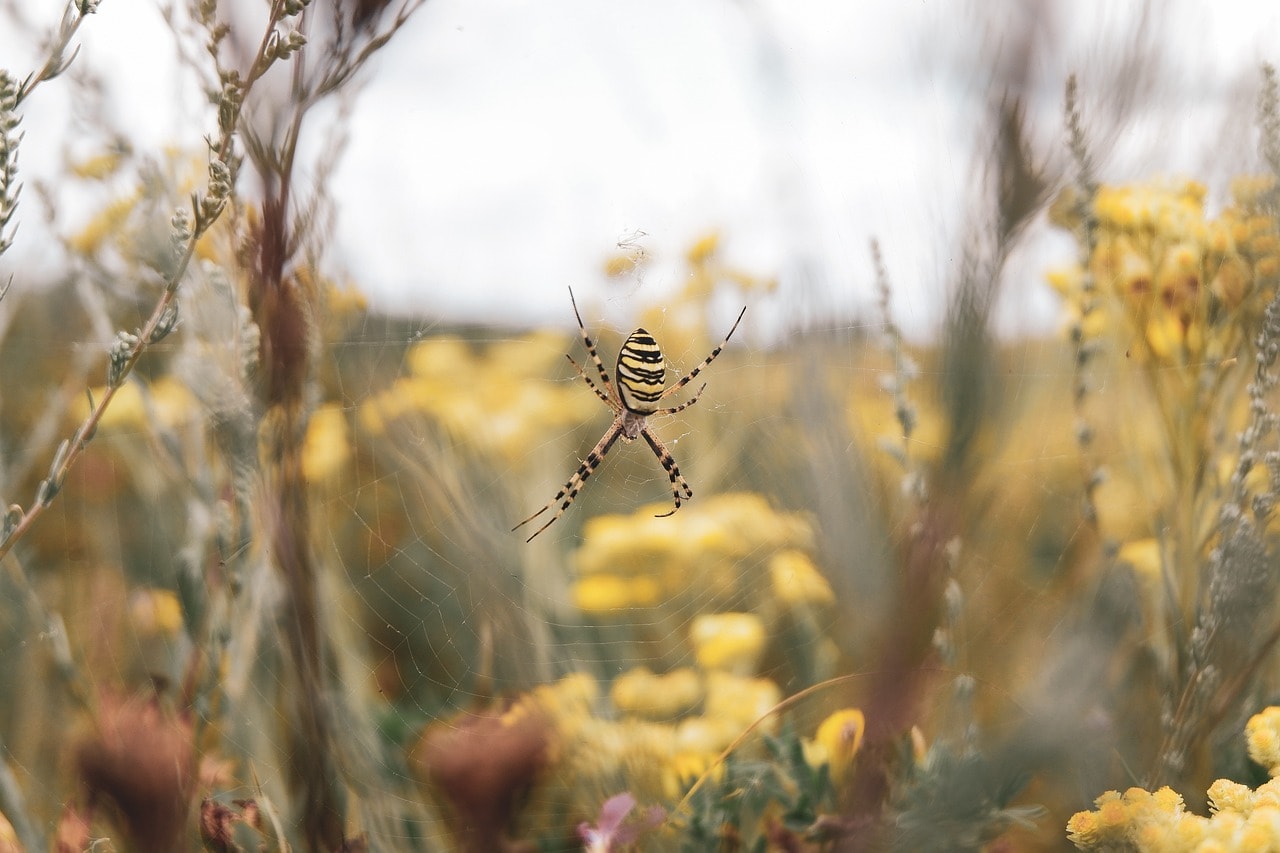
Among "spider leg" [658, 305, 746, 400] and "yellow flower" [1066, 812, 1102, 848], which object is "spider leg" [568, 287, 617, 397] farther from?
"yellow flower" [1066, 812, 1102, 848]

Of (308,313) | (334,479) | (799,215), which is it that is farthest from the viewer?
(334,479)

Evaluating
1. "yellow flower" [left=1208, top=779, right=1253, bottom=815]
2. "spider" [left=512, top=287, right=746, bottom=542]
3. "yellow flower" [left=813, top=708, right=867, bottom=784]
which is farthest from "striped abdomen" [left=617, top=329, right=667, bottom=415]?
"yellow flower" [left=1208, top=779, right=1253, bottom=815]

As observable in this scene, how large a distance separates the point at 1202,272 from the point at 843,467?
0.25 meters

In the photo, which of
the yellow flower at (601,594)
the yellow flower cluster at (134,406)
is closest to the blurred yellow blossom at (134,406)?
the yellow flower cluster at (134,406)

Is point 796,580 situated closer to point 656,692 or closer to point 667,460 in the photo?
point 656,692

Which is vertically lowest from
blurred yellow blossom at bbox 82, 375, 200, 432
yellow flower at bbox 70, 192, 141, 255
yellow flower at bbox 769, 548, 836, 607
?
yellow flower at bbox 769, 548, 836, 607

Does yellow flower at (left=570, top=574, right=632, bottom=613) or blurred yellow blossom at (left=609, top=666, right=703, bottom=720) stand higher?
yellow flower at (left=570, top=574, right=632, bottom=613)

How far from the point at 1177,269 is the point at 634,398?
0.33 m

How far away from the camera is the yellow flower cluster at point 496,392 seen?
0.44m

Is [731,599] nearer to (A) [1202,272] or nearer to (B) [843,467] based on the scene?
(B) [843,467]

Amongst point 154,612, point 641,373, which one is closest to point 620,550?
point 641,373

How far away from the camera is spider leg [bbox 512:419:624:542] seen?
1.86 feet

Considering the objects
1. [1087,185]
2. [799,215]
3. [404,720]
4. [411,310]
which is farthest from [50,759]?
[1087,185]

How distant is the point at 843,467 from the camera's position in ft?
1.40
